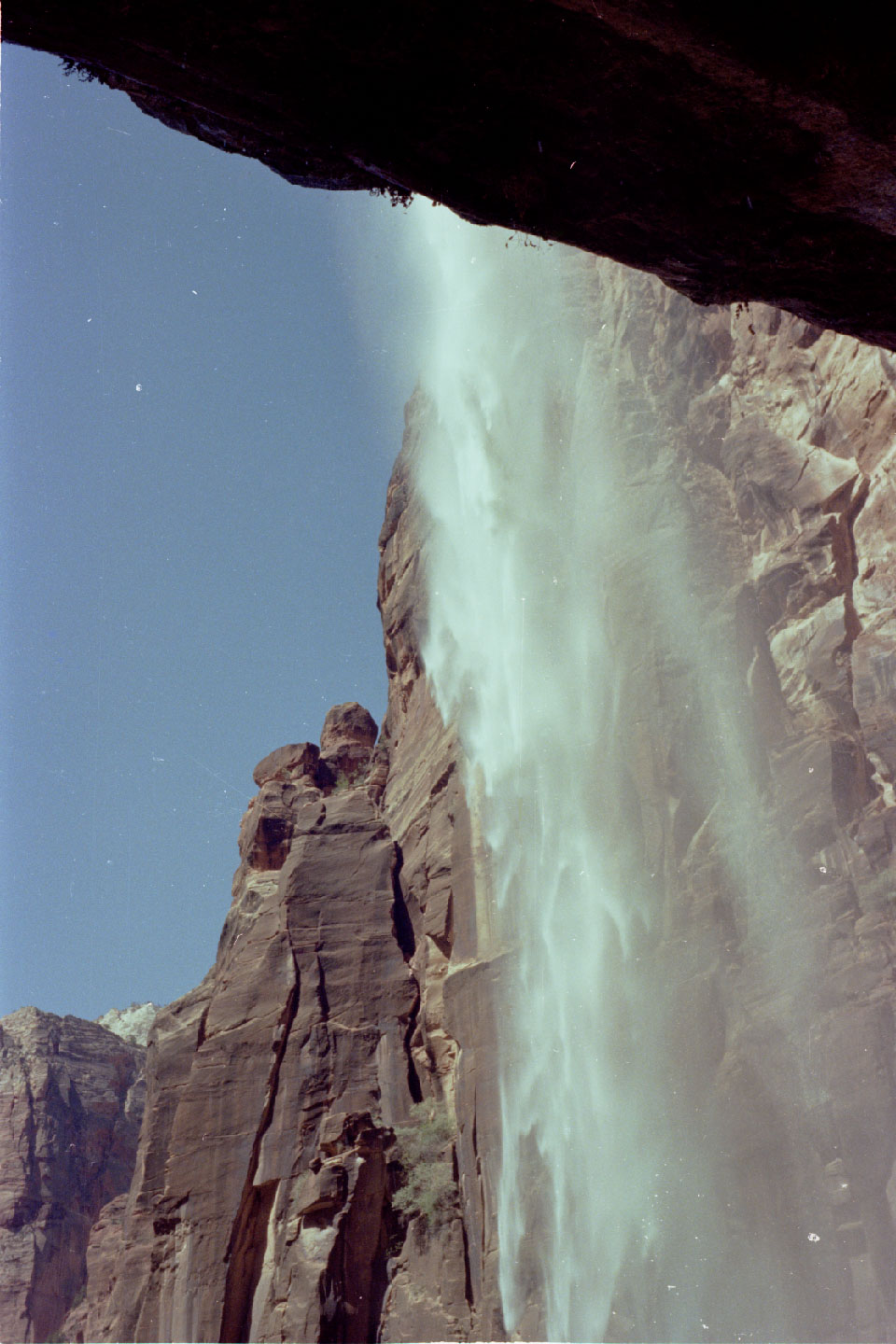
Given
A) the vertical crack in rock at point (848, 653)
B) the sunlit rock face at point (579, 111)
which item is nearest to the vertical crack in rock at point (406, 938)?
the vertical crack in rock at point (848, 653)

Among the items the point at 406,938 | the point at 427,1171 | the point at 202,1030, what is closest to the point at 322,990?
the point at 406,938

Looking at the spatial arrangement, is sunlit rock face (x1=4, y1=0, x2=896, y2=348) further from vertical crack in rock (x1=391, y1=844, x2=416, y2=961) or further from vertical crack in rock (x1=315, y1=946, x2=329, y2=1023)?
vertical crack in rock (x1=391, y1=844, x2=416, y2=961)

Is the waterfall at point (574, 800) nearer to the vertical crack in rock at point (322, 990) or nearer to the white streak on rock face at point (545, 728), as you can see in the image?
the white streak on rock face at point (545, 728)

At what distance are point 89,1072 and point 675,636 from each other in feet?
143

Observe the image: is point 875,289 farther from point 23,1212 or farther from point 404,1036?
point 23,1212

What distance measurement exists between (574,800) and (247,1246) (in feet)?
50.0

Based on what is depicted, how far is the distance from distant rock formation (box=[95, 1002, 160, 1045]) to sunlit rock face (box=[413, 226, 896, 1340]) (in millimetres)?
46090

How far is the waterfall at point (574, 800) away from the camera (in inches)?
978

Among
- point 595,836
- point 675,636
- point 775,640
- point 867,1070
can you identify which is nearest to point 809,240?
point 867,1070

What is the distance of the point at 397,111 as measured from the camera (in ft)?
22.2

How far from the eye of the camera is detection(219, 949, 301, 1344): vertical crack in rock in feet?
95.0

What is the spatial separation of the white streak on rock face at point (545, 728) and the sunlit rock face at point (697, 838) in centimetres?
11

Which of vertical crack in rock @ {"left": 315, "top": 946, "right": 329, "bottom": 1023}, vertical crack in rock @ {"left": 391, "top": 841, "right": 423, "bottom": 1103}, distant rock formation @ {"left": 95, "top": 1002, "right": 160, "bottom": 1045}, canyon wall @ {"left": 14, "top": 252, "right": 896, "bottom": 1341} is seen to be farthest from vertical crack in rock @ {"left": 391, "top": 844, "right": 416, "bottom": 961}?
distant rock formation @ {"left": 95, "top": 1002, "right": 160, "bottom": 1045}

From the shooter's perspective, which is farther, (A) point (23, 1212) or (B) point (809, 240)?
(A) point (23, 1212)
